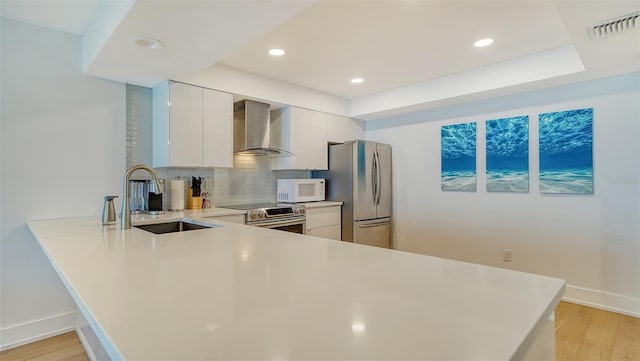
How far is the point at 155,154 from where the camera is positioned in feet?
10.1

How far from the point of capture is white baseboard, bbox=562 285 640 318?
2.83 meters

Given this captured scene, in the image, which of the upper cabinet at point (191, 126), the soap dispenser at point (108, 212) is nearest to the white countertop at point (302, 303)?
the soap dispenser at point (108, 212)

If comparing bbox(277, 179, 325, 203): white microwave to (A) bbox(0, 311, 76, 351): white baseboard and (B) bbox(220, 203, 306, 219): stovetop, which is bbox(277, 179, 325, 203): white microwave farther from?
(A) bbox(0, 311, 76, 351): white baseboard

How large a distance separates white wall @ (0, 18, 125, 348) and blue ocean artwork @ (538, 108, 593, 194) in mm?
4203

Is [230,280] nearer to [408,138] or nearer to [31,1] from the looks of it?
[31,1]

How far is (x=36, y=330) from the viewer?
246 cm

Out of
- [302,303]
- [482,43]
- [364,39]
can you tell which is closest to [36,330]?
[302,303]

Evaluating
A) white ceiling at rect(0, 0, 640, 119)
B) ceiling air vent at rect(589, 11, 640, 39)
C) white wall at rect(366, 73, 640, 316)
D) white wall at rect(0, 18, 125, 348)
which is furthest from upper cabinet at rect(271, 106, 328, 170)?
ceiling air vent at rect(589, 11, 640, 39)

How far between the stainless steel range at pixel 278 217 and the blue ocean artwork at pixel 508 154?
2.19m

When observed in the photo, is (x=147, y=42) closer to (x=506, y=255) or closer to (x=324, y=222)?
(x=324, y=222)

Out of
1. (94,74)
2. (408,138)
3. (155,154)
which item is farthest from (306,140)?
A: (94,74)

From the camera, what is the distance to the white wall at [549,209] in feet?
9.46

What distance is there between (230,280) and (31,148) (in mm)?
2540

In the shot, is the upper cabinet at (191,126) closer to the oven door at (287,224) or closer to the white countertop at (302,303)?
the oven door at (287,224)
